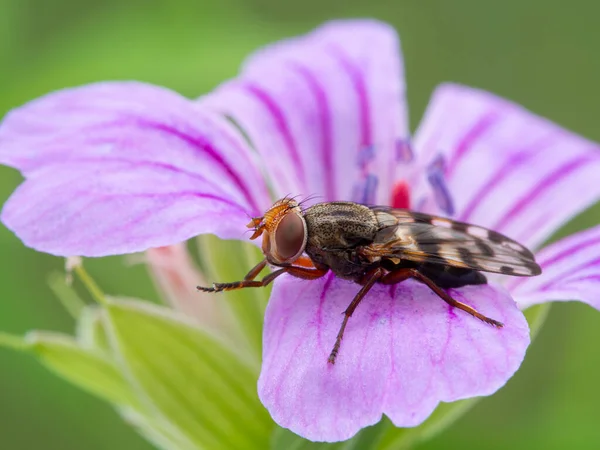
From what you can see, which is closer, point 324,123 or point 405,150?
point 405,150

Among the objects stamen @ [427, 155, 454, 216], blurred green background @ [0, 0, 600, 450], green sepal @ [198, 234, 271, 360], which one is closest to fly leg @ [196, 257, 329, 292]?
green sepal @ [198, 234, 271, 360]

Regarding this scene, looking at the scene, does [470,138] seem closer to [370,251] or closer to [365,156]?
[365,156]

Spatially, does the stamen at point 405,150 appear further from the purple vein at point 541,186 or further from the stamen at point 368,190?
the purple vein at point 541,186

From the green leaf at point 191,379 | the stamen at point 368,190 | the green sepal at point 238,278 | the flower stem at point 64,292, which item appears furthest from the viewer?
the flower stem at point 64,292

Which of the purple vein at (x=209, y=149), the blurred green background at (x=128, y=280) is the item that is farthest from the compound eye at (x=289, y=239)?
the blurred green background at (x=128, y=280)

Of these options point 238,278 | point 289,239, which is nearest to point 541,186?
point 238,278

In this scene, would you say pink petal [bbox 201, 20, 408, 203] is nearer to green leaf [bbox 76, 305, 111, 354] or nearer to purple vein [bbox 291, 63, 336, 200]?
purple vein [bbox 291, 63, 336, 200]

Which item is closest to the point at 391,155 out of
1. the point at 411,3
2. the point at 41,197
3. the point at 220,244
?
the point at 220,244

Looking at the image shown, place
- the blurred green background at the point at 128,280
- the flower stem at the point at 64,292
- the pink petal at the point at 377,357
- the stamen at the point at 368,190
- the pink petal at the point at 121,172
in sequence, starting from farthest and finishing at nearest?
the blurred green background at the point at 128,280 → the flower stem at the point at 64,292 → the stamen at the point at 368,190 → the pink petal at the point at 121,172 → the pink petal at the point at 377,357
